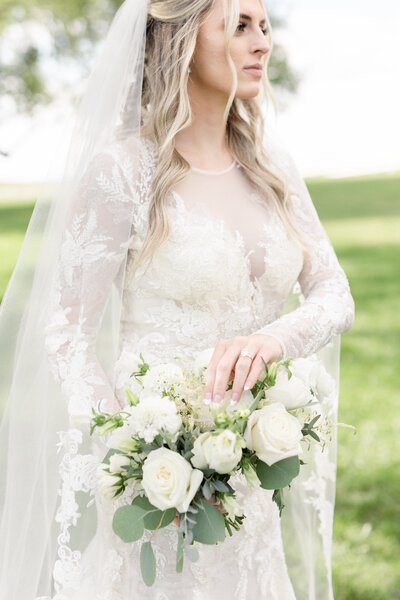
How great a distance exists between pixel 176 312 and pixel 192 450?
766mm

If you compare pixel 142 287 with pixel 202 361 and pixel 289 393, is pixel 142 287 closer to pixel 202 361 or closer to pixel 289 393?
pixel 202 361

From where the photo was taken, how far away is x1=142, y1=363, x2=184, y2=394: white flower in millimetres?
2088

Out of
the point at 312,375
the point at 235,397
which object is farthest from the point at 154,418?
the point at 312,375

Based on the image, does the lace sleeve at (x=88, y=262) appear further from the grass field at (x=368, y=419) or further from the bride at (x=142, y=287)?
the grass field at (x=368, y=419)

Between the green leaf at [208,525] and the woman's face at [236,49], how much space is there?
4.73 feet

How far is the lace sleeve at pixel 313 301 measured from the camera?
2518 mm

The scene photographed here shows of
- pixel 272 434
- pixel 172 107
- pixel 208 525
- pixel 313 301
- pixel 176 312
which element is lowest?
pixel 208 525

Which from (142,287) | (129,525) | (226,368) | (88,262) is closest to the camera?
(129,525)

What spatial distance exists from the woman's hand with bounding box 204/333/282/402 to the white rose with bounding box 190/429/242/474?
0.46 ft

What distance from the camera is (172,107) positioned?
2.75 meters

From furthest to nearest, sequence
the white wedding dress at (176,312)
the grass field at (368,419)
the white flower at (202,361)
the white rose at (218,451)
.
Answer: the grass field at (368,419) < the white wedding dress at (176,312) < the white flower at (202,361) < the white rose at (218,451)

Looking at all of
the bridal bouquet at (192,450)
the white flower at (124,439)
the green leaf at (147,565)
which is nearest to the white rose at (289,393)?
the bridal bouquet at (192,450)

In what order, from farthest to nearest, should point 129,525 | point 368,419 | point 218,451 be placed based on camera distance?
1. point 368,419
2. point 129,525
3. point 218,451

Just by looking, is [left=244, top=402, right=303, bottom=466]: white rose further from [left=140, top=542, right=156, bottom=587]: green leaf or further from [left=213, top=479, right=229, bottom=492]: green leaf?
[left=140, top=542, right=156, bottom=587]: green leaf
